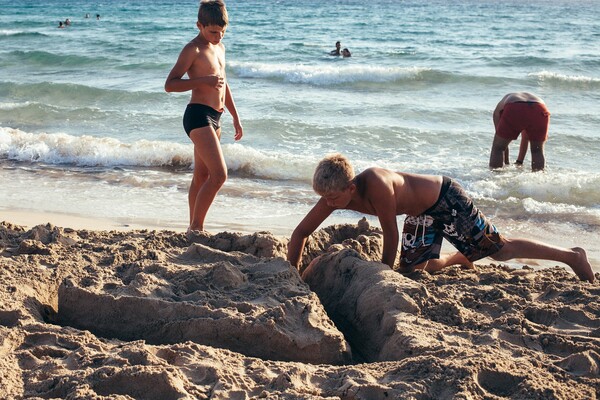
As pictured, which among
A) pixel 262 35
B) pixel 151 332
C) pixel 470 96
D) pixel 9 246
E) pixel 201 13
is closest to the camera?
pixel 151 332

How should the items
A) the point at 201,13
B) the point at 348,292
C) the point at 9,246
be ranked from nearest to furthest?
the point at 348,292, the point at 9,246, the point at 201,13

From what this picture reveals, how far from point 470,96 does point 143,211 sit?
787 cm

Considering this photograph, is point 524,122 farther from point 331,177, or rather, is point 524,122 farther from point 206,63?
point 331,177

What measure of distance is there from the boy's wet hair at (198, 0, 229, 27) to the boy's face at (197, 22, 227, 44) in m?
0.02

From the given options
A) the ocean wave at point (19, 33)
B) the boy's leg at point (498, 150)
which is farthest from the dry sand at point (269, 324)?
the ocean wave at point (19, 33)

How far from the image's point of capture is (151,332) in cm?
371

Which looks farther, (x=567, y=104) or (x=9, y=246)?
(x=567, y=104)

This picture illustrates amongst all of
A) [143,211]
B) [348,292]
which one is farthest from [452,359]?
[143,211]

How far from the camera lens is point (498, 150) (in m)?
8.25

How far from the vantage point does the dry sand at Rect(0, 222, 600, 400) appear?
123 inches

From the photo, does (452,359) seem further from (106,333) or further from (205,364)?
(106,333)

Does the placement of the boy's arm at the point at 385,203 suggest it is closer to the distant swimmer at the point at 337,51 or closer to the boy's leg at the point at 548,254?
the boy's leg at the point at 548,254

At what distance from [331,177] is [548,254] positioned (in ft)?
5.42

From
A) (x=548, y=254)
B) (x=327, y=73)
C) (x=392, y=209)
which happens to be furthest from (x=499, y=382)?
(x=327, y=73)
